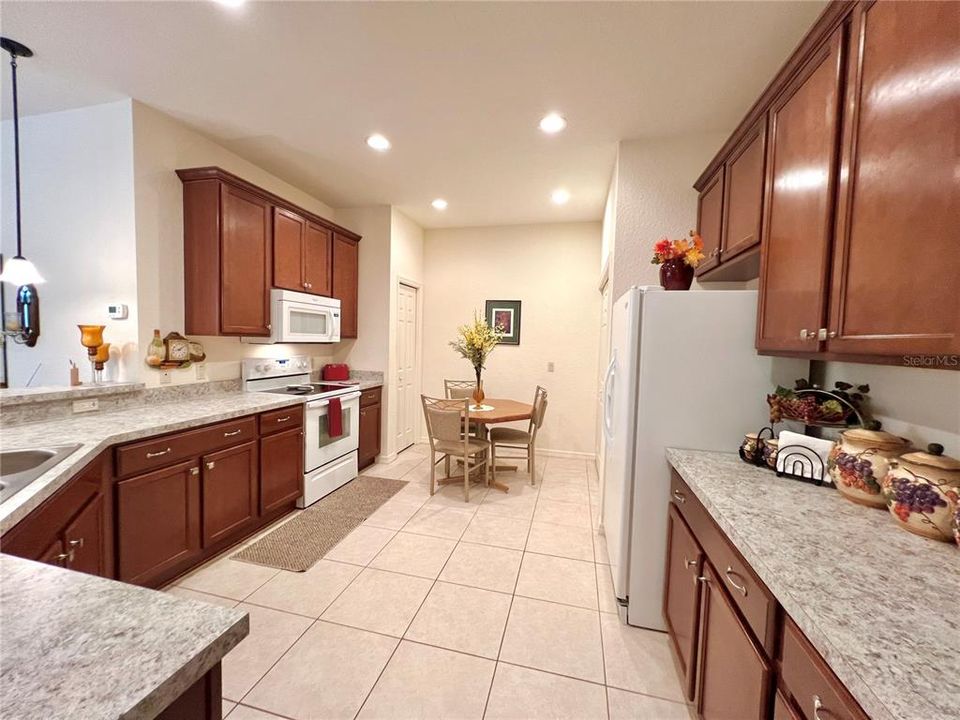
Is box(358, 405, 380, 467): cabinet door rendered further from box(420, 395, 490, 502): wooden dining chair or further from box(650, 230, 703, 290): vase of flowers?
box(650, 230, 703, 290): vase of flowers

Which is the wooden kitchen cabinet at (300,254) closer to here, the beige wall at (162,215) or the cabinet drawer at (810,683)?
the beige wall at (162,215)

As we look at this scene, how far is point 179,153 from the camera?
2645mm

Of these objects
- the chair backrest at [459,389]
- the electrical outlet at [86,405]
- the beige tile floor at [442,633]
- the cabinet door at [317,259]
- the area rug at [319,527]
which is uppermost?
the cabinet door at [317,259]

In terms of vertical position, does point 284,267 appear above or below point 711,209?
below

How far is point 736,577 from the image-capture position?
107 centimetres

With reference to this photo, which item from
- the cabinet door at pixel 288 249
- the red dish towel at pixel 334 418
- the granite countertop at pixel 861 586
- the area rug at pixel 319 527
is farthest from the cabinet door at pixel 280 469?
the granite countertop at pixel 861 586

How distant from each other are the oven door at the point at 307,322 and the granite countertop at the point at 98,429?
0.64 meters

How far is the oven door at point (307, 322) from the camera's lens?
3146 mm

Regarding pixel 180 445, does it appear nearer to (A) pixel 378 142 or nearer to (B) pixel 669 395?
(A) pixel 378 142

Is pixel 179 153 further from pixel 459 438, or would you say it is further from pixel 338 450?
pixel 459 438

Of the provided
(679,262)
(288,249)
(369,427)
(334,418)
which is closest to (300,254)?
(288,249)

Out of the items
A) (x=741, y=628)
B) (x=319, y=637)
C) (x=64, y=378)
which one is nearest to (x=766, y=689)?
(x=741, y=628)

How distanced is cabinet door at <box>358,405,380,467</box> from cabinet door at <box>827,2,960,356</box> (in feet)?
11.6

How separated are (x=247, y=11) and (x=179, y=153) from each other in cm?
141
